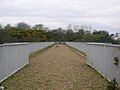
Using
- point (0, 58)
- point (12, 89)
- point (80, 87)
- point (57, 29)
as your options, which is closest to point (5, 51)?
point (0, 58)

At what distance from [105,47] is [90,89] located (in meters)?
3.22

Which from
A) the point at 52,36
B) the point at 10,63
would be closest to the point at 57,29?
the point at 52,36

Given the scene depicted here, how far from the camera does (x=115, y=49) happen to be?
10797 mm

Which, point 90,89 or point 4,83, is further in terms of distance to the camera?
point 4,83

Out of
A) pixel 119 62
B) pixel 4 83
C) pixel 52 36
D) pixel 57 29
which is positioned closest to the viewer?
pixel 119 62

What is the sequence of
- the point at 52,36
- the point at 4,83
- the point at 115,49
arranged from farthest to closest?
1. the point at 52,36
2. the point at 4,83
3. the point at 115,49

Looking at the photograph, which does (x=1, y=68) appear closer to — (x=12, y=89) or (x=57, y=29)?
(x=12, y=89)

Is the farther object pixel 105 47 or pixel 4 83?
pixel 105 47

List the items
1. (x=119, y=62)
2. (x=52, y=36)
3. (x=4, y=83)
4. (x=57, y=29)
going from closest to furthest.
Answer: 1. (x=119, y=62)
2. (x=4, y=83)
3. (x=52, y=36)
4. (x=57, y=29)

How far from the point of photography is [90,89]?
1053 cm

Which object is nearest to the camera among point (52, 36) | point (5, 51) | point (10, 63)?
point (5, 51)

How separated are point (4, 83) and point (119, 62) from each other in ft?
14.8

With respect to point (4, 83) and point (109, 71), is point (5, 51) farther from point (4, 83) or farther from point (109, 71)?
point (109, 71)

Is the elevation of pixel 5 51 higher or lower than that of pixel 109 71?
higher
